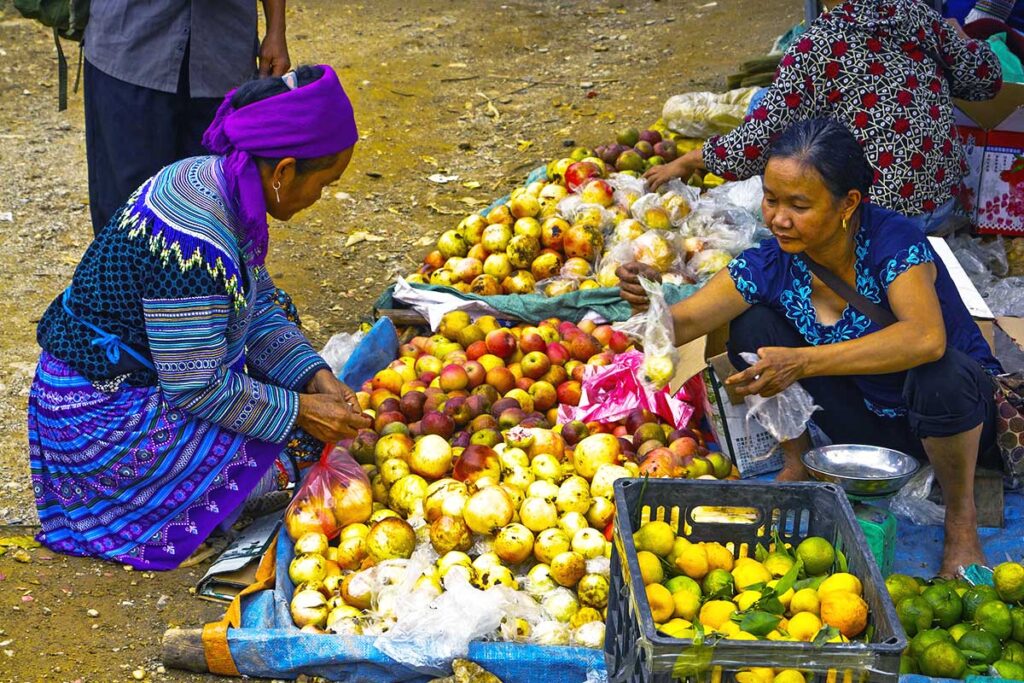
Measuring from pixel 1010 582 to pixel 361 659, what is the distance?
1563mm

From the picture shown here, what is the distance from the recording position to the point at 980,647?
2.47 m

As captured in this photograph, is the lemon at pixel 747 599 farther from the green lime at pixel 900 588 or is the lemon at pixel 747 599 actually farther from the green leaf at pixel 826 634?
the green lime at pixel 900 588

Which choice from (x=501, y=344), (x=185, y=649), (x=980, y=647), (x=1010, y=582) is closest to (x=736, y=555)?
(x=980, y=647)

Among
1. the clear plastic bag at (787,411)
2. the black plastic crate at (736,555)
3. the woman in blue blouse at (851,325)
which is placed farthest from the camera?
the clear plastic bag at (787,411)

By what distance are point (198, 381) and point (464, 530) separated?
2.64 ft

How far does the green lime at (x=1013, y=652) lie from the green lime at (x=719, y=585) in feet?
2.18

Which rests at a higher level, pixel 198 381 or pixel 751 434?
pixel 198 381

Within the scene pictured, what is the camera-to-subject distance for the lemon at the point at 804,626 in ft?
7.13

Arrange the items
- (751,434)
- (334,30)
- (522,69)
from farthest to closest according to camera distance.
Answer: (334,30) < (522,69) < (751,434)

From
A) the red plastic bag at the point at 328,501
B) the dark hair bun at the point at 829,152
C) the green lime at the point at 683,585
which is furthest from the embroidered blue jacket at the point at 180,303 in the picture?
the dark hair bun at the point at 829,152

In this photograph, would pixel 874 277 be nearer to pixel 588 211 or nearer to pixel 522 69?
pixel 588 211

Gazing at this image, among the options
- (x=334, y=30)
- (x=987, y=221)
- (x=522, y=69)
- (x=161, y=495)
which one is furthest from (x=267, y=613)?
(x=334, y=30)

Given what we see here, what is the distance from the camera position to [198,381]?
9.50 feet

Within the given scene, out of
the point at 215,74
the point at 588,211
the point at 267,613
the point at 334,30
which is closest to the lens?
the point at 267,613
